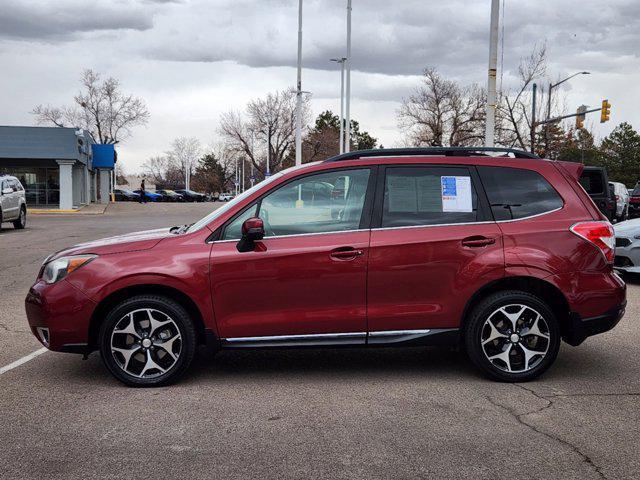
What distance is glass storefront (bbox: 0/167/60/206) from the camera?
4491 centimetres

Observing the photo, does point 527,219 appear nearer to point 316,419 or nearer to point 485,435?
point 485,435

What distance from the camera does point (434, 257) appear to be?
16.8 ft

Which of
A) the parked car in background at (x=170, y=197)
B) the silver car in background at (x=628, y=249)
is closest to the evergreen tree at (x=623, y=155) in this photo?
→ the parked car in background at (x=170, y=197)

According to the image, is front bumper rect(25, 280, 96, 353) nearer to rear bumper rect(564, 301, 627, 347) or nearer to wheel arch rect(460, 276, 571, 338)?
wheel arch rect(460, 276, 571, 338)

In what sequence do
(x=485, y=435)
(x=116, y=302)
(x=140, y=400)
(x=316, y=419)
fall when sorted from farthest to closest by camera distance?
(x=116, y=302) → (x=140, y=400) → (x=316, y=419) → (x=485, y=435)

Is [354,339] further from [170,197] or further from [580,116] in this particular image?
[170,197]

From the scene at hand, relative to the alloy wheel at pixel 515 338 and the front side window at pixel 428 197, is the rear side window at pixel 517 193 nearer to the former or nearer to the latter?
the front side window at pixel 428 197

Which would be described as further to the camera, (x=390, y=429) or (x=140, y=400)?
(x=140, y=400)

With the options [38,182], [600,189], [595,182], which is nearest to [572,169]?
[600,189]

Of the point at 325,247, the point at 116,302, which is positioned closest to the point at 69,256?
the point at 116,302

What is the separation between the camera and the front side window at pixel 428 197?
5.23 metres

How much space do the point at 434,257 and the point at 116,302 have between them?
2.45 meters

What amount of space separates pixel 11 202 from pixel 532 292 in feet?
69.0

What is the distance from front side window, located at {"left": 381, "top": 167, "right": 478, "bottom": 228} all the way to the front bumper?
237 centimetres
